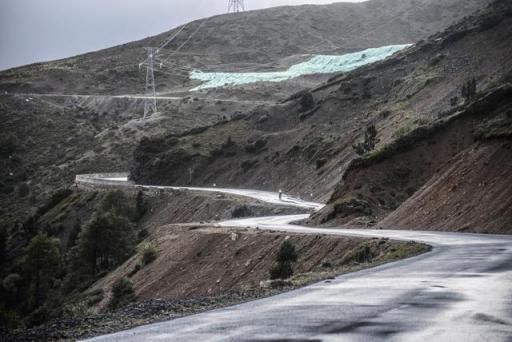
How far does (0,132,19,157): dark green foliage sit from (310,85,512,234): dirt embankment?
65.3 m

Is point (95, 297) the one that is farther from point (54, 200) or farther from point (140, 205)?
point (54, 200)

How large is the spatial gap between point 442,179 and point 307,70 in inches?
3859

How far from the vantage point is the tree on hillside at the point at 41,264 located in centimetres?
4444

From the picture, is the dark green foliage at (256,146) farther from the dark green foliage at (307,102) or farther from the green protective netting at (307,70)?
the green protective netting at (307,70)

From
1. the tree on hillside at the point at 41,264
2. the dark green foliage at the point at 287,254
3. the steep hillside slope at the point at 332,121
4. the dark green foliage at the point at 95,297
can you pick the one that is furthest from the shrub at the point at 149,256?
the steep hillside slope at the point at 332,121

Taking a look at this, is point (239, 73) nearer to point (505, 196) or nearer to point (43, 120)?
point (43, 120)

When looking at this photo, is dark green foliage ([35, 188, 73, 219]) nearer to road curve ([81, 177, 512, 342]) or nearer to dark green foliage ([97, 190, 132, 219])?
dark green foliage ([97, 190, 132, 219])

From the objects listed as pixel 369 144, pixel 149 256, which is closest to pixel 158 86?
pixel 369 144

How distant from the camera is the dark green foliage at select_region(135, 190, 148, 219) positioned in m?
55.8

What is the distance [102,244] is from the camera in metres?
45.0

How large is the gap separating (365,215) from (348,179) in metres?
4.72

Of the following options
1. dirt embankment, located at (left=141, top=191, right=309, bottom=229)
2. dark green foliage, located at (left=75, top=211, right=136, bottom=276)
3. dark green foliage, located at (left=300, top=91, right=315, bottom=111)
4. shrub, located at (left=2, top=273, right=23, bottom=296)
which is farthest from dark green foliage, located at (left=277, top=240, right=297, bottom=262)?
dark green foliage, located at (left=300, top=91, right=315, bottom=111)

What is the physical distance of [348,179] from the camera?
36.3 m

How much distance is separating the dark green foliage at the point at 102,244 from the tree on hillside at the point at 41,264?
193cm
